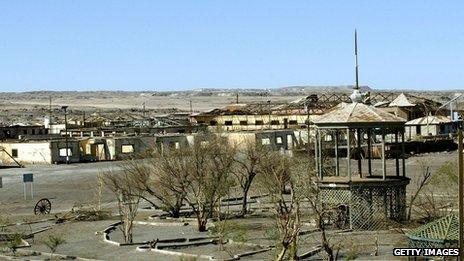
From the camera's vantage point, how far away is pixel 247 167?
41750mm

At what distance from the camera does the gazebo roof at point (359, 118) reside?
33594 millimetres

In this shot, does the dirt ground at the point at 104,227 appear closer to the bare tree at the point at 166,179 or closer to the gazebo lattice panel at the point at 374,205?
the gazebo lattice panel at the point at 374,205

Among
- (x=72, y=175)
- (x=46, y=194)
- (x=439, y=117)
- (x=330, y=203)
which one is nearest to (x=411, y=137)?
(x=439, y=117)

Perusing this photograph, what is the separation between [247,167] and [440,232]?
20.4 meters

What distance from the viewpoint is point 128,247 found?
104 feet

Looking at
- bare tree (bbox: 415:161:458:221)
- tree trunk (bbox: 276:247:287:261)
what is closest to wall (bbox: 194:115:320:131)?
bare tree (bbox: 415:161:458:221)

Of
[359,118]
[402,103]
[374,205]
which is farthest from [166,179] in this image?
[402,103]

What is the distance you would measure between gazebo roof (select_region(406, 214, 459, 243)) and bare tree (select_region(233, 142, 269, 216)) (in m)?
17.7

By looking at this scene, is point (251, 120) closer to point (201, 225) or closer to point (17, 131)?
point (17, 131)

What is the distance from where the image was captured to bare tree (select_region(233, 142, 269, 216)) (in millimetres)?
40781

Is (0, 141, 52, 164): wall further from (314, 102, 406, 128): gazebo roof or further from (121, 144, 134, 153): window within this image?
(314, 102, 406, 128): gazebo roof

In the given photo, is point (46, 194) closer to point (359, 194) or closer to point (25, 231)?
point (25, 231)

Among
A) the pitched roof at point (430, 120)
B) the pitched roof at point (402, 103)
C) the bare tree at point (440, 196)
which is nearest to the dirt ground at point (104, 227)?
the bare tree at point (440, 196)

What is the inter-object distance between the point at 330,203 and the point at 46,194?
23.3 m
